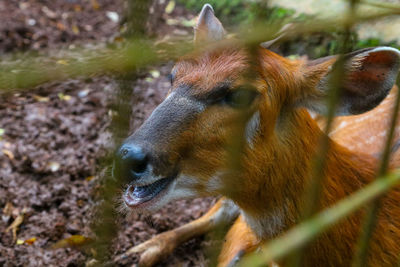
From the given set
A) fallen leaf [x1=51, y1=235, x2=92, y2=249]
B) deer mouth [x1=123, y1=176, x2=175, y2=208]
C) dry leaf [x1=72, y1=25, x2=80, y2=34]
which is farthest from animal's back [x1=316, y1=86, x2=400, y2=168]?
dry leaf [x1=72, y1=25, x2=80, y2=34]

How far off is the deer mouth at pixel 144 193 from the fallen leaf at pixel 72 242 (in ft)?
4.26

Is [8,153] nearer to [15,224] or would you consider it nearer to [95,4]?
[15,224]

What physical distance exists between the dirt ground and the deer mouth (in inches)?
5.8

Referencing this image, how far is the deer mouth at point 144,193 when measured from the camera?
98.7 inches

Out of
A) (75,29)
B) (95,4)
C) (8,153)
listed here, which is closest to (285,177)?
(8,153)

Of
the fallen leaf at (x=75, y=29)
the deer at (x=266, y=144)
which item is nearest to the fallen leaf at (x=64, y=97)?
the fallen leaf at (x=75, y=29)

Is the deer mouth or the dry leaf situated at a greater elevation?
the dry leaf

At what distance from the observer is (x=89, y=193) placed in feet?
14.3

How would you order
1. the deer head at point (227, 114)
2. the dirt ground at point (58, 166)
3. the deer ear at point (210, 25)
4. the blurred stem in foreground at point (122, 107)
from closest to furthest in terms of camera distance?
the blurred stem in foreground at point (122, 107)
the deer head at point (227, 114)
the deer ear at point (210, 25)
the dirt ground at point (58, 166)

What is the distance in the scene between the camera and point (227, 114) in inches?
100

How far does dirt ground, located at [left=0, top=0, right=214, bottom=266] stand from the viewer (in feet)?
12.5

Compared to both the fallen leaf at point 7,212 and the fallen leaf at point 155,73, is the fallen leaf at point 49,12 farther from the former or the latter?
the fallen leaf at point 7,212

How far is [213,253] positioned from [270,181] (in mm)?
1256

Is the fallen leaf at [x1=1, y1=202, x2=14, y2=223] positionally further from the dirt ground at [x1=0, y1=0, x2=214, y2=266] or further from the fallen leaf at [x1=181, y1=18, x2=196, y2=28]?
the fallen leaf at [x1=181, y1=18, x2=196, y2=28]
